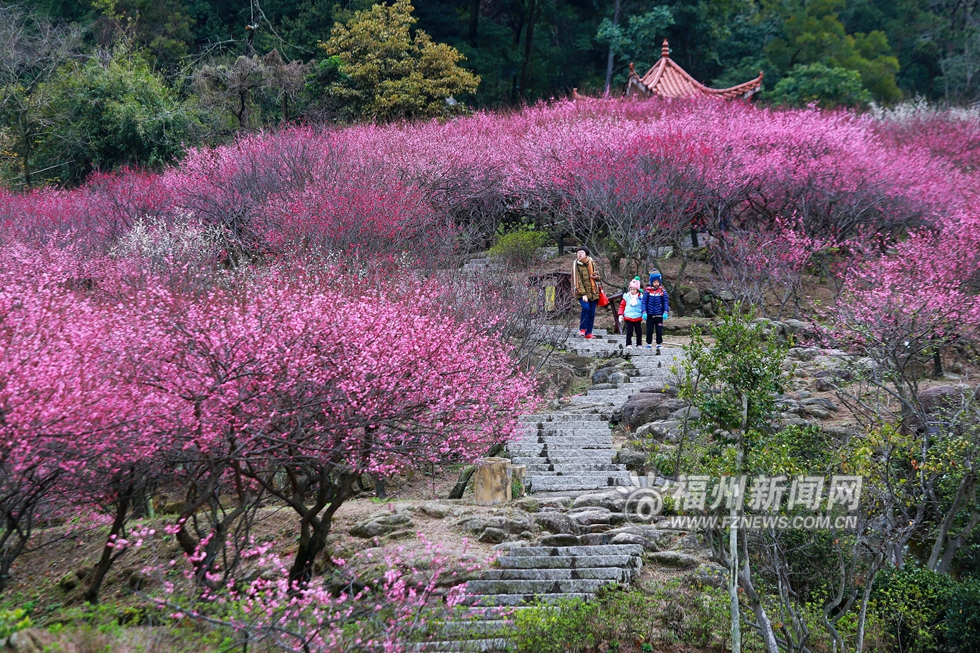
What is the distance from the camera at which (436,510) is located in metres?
12.1

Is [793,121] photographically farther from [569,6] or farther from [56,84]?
[56,84]

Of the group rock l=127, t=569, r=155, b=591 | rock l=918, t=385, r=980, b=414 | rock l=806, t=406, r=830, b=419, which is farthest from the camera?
rock l=806, t=406, r=830, b=419

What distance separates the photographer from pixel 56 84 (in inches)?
1211

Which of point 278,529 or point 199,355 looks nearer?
point 199,355

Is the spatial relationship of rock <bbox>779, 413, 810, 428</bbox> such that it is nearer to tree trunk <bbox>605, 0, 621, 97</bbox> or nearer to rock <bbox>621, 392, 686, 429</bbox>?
rock <bbox>621, 392, 686, 429</bbox>

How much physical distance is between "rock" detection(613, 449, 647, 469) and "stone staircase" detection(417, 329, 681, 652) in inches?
4.1

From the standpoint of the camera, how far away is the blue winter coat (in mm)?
17438

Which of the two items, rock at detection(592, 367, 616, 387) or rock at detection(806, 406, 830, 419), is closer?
rock at detection(806, 406, 830, 419)

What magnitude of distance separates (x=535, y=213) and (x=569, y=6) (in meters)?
18.0

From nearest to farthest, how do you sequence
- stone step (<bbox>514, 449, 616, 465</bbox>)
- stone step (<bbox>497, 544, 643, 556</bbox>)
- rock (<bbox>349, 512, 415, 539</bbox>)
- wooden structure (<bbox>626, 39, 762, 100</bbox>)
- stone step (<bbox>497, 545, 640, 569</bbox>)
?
stone step (<bbox>497, 545, 640, 569</bbox>)
stone step (<bbox>497, 544, 643, 556</bbox>)
rock (<bbox>349, 512, 415, 539</bbox>)
stone step (<bbox>514, 449, 616, 465</bbox>)
wooden structure (<bbox>626, 39, 762, 100</bbox>)

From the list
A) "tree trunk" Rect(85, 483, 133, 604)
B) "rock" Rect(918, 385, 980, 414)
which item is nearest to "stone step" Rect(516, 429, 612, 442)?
"rock" Rect(918, 385, 980, 414)

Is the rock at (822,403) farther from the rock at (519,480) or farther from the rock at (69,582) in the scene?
the rock at (69,582)

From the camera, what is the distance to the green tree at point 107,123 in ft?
99.3

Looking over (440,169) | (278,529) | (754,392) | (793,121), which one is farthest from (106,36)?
(754,392)
